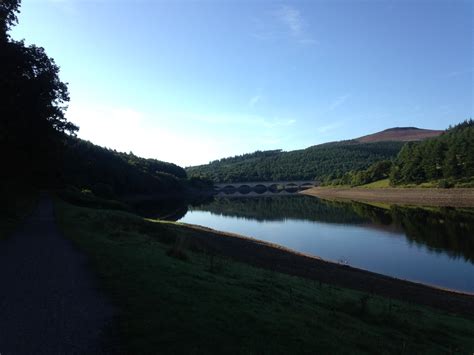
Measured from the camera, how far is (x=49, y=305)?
914cm

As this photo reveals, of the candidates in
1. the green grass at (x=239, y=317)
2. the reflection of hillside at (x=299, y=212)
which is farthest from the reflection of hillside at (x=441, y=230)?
the green grass at (x=239, y=317)

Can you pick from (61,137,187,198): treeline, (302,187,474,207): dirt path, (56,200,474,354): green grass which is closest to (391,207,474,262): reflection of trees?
(302,187,474,207): dirt path

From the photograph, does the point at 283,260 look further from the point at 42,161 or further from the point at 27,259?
the point at 42,161

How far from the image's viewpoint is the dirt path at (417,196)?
85.7m

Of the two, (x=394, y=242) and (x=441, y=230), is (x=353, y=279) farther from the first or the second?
(x=441, y=230)

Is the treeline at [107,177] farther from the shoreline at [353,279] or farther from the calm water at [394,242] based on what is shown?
the shoreline at [353,279]

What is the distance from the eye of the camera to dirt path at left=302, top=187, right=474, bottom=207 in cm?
8569

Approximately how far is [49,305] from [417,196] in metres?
105

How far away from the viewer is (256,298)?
12.0 meters

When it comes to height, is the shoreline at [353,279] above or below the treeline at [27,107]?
below

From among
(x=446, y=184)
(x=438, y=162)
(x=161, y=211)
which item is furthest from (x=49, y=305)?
(x=438, y=162)

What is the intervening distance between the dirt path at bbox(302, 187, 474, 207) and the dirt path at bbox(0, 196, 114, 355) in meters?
86.3

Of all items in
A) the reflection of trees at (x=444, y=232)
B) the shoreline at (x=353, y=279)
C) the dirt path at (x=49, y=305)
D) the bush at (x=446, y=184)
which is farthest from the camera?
the bush at (x=446, y=184)

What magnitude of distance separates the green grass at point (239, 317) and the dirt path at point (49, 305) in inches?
21.0
